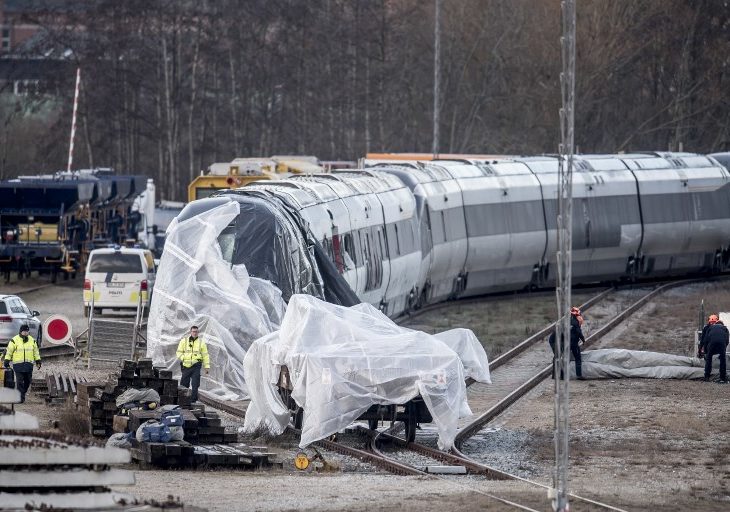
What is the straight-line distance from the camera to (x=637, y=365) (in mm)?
28953

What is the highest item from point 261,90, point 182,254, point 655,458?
point 261,90

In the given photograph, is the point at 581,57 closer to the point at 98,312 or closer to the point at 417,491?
the point at 98,312

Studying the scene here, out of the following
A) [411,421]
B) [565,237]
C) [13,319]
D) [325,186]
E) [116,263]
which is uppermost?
[325,186]

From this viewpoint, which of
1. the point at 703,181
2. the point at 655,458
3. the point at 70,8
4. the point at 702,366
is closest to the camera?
the point at 655,458

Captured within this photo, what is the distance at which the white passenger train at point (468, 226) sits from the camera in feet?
90.0

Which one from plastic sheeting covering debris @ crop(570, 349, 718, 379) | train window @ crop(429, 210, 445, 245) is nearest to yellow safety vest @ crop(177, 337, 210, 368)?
plastic sheeting covering debris @ crop(570, 349, 718, 379)

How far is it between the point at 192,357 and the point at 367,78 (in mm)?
48384

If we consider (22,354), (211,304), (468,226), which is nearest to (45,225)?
(468,226)

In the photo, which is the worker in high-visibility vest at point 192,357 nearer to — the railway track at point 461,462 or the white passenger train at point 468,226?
the white passenger train at point 468,226

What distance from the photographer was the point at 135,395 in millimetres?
21047

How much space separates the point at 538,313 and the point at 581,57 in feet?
93.9

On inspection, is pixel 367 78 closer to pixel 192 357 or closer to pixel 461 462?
pixel 192 357

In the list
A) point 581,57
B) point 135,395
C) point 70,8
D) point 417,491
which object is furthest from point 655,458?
point 70,8

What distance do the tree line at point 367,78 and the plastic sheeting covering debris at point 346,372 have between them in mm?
44663
